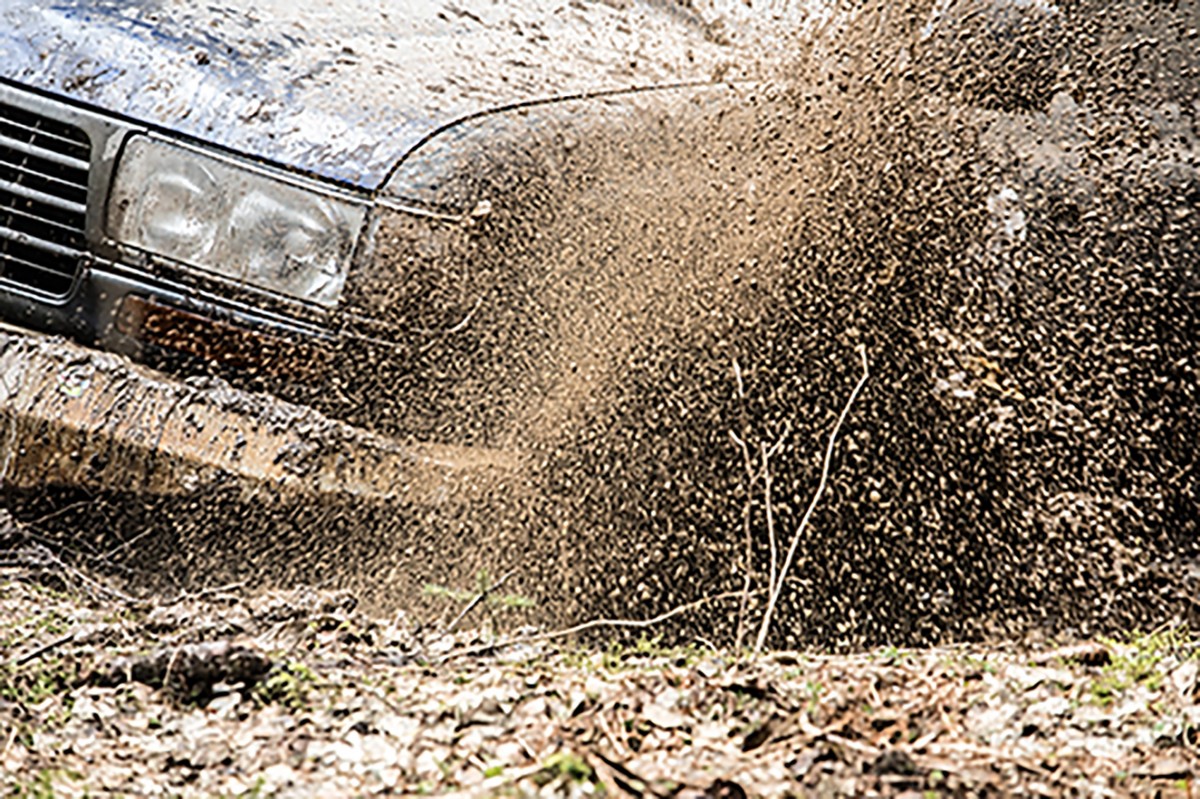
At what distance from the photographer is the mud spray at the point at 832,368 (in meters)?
2.99

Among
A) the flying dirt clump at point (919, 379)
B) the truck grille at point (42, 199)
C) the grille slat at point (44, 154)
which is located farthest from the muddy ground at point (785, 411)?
the grille slat at point (44, 154)

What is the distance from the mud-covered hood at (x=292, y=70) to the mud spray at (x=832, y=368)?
191 millimetres

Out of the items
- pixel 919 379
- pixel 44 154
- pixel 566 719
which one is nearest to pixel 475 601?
pixel 566 719

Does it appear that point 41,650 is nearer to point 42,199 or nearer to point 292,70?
point 42,199

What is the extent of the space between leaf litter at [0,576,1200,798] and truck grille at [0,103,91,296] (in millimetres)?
788

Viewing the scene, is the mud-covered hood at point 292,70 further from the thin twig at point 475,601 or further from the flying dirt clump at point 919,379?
the thin twig at point 475,601

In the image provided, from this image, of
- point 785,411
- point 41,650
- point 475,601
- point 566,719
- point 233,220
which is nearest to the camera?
point 566,719

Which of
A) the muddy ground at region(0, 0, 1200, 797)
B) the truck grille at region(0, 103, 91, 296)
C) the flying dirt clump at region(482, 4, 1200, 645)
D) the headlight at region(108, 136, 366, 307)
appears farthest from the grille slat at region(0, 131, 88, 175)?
the flying dirt clump at region(482, 4, 1200, 645)

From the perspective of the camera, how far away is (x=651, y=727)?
7.02ft

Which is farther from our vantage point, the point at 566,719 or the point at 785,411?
the point at 785,411

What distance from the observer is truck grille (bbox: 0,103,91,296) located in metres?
2.88

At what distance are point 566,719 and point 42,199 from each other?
5.52 ft

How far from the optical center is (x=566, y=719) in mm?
2168

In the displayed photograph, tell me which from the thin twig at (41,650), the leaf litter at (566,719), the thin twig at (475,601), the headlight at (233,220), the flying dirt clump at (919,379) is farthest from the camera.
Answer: the flying dirt clump at (919,379)
